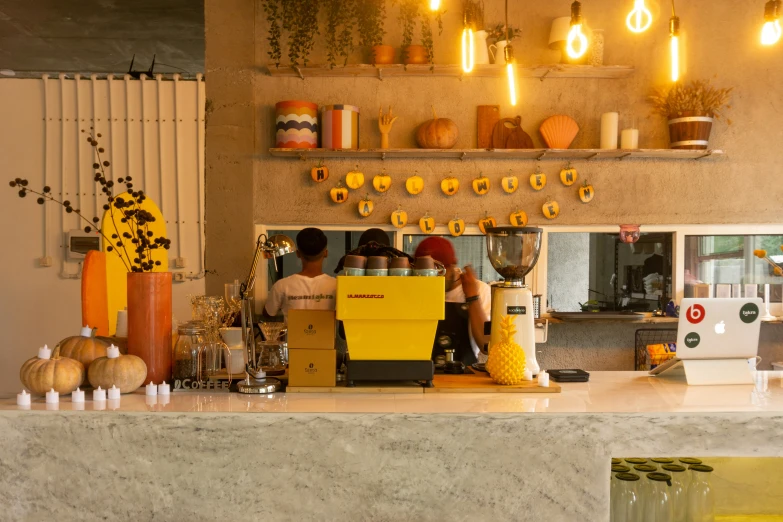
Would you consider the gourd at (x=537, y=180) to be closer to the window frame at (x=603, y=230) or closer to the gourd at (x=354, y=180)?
the window frame at (x=603, y=230)

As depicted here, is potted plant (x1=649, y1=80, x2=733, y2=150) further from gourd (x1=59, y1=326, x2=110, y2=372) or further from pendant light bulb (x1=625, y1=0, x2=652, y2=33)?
gourd (x1=59, y1=326, x2=110, y2=372)

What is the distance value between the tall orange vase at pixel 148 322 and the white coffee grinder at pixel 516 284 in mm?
1154

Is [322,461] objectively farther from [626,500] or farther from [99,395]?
[626,500]

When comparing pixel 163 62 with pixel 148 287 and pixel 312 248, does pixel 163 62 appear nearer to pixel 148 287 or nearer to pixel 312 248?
pixel 312 248

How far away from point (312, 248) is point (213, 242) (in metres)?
1.43

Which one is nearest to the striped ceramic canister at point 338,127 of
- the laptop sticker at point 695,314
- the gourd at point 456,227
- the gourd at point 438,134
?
the gourd at point 438,134

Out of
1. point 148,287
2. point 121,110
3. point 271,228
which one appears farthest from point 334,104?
point 148,287

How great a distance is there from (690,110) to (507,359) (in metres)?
3.33

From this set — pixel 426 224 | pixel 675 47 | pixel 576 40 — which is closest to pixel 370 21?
pixel 426 224

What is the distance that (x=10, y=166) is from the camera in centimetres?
573

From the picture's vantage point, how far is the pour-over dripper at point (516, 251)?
252 centimetres

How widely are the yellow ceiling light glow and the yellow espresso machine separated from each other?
164 cm

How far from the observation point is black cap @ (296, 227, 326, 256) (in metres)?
3.91

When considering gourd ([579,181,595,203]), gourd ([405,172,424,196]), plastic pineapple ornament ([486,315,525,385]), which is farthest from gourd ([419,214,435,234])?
plastic pineapple ornament ([486,315,525,385])
